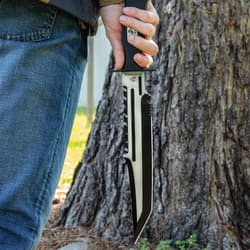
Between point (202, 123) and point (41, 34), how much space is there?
1.91m

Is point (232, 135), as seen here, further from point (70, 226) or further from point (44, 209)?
point (44, 209)

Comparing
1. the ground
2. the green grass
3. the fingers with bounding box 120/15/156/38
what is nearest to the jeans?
the fingers with bounding box 120/15/156/38

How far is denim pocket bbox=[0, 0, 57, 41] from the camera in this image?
165 centimetres

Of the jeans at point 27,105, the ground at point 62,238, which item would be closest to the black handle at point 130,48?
the jeans at point 27,105

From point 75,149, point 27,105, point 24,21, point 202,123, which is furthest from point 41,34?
point 75,149

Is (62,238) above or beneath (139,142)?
beneath

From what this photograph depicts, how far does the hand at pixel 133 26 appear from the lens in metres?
1.77

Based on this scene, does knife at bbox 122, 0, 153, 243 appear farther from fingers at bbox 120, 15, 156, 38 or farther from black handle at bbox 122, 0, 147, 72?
fingers at bbox 120, 15, 156, 38

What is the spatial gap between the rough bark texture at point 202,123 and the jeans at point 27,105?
71.6 inches

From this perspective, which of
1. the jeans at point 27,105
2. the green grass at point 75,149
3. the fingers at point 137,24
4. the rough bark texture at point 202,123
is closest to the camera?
the jeans at point 27,105

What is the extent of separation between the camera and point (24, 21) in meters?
1.66

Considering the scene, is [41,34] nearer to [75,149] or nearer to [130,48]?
[130,48]

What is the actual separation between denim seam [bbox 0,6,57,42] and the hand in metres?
0.21

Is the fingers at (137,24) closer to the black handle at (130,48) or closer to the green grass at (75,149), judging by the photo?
the black handle at (130,48)
